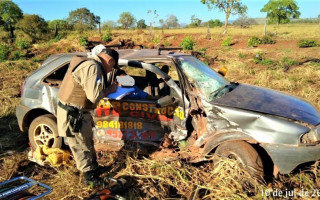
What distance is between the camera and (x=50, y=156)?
4117mm

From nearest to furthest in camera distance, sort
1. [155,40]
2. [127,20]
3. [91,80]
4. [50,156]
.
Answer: [91,80] → [50,156] → [155,40] → [127,20]

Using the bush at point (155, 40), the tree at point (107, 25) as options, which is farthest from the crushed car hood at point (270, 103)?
the tree at point (107, 25)

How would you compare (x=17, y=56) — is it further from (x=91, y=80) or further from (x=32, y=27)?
(x=91, y=80)

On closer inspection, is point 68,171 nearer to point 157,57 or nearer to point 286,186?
point 157,57

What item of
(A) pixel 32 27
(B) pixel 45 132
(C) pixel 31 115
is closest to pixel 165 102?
(B) pixel 45 132

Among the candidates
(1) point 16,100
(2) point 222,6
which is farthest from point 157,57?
(2) point 222,6

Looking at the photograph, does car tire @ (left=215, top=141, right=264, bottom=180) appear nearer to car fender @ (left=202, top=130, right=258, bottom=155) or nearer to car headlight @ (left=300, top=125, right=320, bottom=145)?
car fender @ (left=202, top=130, right=258, bottom=155)

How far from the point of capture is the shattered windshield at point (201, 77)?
3832 millimetres

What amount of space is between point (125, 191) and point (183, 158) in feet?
2.87

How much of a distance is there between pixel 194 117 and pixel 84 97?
1422 mm

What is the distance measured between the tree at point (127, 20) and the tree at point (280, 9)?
20879 mm

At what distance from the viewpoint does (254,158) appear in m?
3.30

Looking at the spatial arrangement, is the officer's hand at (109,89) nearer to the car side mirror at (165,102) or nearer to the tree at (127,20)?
the car side mirror at (165,102)

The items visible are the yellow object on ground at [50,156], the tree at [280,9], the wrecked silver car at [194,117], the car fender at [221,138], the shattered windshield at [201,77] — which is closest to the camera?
the wrecked silver car at [194,117]
